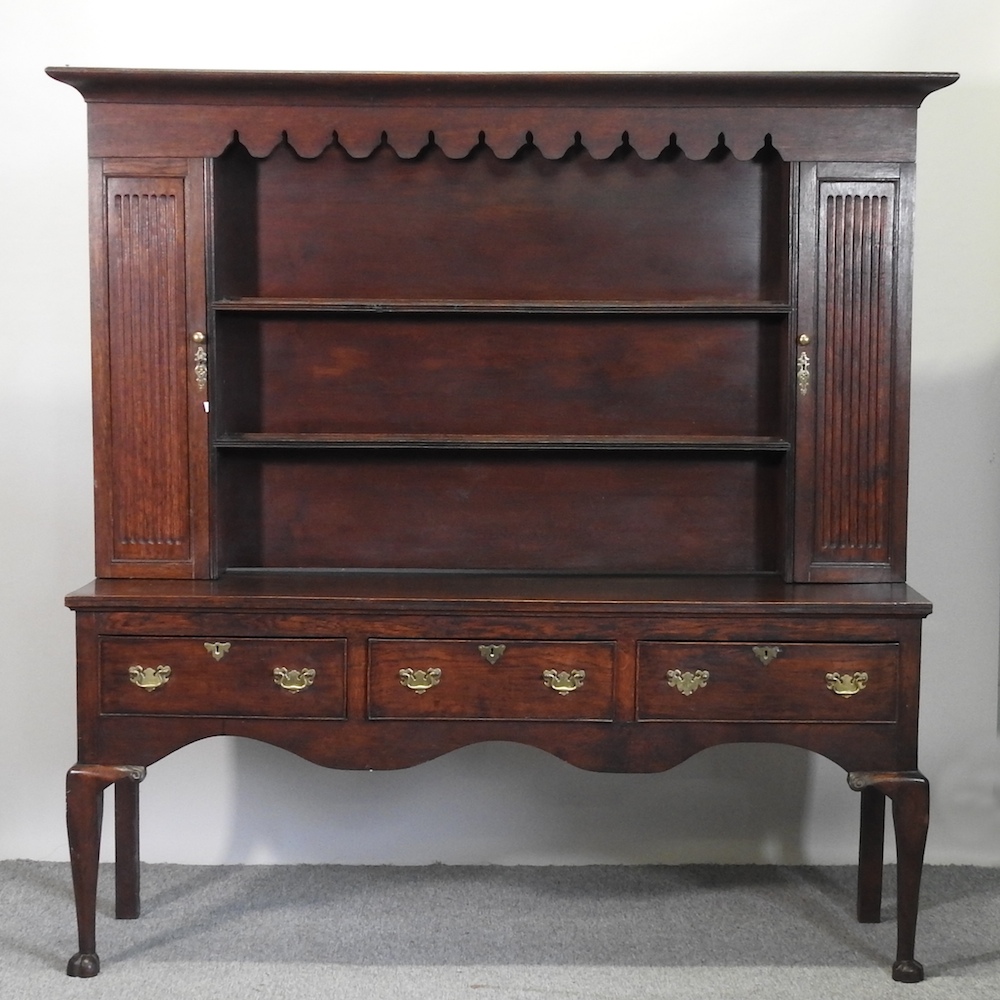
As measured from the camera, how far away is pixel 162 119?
9.14 ft

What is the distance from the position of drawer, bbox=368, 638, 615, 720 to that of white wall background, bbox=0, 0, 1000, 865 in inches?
32.0

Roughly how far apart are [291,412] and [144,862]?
134cm

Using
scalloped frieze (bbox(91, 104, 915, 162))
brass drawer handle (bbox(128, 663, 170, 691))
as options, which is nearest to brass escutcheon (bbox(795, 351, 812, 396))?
scalloped frieze (bbox(91, 104, 915, 162))

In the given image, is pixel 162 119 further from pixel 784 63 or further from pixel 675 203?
pixel 784 63

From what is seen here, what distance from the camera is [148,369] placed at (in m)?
2.82

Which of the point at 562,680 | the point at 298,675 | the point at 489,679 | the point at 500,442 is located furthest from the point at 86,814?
the point at 500,442

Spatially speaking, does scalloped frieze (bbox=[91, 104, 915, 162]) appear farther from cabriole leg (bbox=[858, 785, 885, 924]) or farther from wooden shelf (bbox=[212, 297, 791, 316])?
cabriole leg (bbox=[858, 785, 885, 924])

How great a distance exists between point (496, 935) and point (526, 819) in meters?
0.49

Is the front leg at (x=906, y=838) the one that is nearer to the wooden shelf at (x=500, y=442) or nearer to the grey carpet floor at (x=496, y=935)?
the grey carpet floor at (x=496, y=935)

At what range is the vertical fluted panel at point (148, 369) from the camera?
9.20 ft

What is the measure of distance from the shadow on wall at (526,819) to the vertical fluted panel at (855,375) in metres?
0.86

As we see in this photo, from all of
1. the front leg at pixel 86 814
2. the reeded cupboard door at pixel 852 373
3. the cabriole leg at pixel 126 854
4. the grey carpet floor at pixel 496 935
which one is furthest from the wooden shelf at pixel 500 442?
the grey carpet floor at pixel 496 935

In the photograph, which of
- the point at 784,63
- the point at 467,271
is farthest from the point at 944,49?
the point at 467,271

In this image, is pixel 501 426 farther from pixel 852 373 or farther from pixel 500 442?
pixel 852 373
